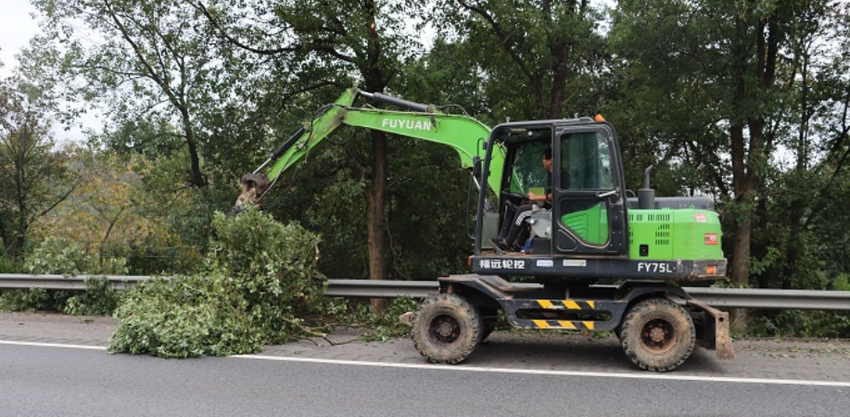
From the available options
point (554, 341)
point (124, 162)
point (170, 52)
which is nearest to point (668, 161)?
point (554, 341)

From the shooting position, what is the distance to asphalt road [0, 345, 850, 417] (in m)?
5.23

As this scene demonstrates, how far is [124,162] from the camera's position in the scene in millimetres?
17422

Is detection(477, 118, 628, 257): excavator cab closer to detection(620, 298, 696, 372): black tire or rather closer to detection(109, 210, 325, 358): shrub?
detection(620, 298, 696, 372): black tire

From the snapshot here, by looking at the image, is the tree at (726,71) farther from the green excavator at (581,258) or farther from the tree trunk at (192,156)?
the tree trunk at (192,156)

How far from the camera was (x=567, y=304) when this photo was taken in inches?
280

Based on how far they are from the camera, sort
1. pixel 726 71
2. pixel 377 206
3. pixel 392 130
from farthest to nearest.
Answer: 1. pixel 377 206
2. pixel 726 71
3. pixel 392 130

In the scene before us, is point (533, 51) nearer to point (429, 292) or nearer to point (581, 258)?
point (429, 292)

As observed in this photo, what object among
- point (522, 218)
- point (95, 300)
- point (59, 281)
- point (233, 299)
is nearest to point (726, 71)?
point (522, 218)

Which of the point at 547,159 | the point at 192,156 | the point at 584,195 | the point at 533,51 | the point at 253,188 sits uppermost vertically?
the point at 533,51

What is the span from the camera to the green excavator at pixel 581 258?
22.2 ft

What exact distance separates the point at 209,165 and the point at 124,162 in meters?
3.49

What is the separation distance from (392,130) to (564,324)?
385 centimetres

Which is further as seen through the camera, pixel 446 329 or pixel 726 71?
pixel 726 71

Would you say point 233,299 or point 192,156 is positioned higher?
point 192,156
